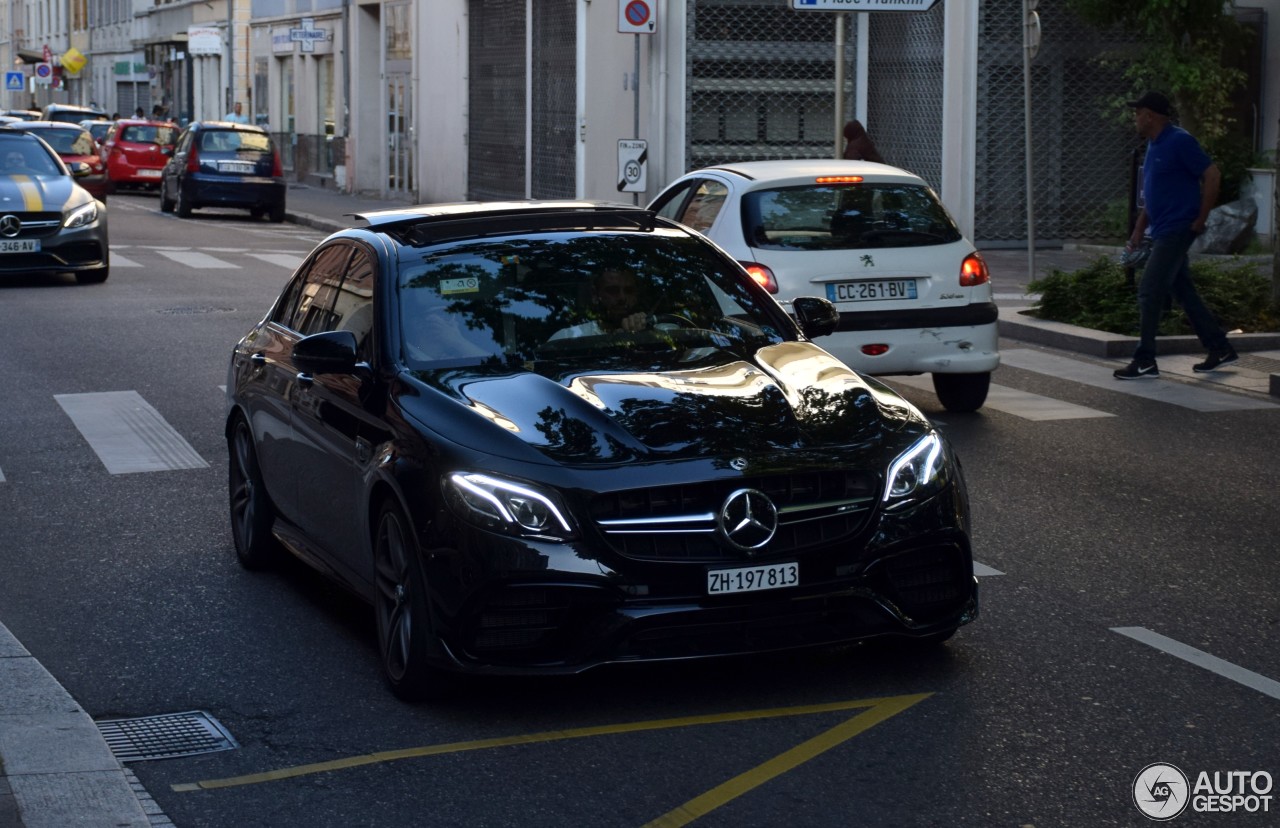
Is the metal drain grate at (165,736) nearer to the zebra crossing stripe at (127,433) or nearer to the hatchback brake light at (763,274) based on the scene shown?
the zebra crossing stripe at (127,433)

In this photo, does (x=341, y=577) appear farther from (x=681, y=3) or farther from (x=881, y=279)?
(x=681, y=3)

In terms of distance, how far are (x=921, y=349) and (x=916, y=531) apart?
5.72 meters

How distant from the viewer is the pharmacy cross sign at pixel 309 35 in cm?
4462

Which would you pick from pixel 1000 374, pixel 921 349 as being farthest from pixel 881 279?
pixel 1000 374

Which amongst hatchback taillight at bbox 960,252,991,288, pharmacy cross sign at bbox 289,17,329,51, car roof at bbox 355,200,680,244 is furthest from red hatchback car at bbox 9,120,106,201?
car roof at bbox 355,200,680,244

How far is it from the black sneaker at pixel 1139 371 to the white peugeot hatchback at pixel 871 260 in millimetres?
2231

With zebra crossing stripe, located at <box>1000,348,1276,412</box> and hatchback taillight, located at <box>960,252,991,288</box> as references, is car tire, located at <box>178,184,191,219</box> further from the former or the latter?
hatchback taillight, located at <box>960,252,991,288</box>

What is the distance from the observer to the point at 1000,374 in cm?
1400

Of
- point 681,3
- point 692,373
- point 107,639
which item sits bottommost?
point 107,639

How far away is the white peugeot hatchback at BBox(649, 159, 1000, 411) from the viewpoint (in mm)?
11250

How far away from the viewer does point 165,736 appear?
18.3 feet

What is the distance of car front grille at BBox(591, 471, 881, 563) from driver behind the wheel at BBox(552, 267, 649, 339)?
1199 mm

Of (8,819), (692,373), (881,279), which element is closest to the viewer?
(8,819)

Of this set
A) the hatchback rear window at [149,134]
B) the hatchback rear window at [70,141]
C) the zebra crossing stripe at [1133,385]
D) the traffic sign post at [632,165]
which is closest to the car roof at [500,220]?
the zebra crossing stripe at [1133,385]
